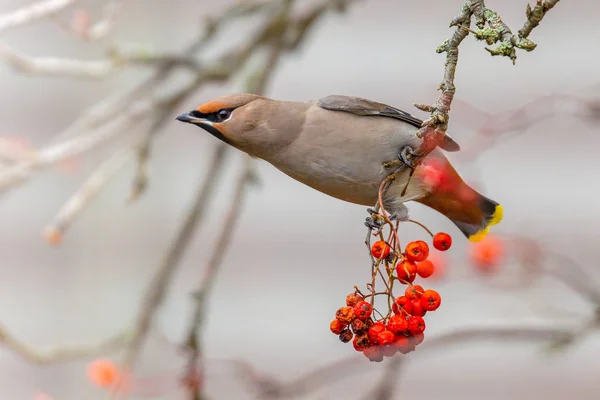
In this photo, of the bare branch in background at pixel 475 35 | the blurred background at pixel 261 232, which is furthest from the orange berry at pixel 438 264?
the bare branch in background at pixel 475 35

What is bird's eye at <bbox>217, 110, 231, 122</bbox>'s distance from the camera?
211 centimetres

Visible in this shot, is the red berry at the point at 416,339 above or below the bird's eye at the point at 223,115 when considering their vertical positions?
below

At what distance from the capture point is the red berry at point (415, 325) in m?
1.62

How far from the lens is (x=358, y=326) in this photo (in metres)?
1.63

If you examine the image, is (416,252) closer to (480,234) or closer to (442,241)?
(442,241)

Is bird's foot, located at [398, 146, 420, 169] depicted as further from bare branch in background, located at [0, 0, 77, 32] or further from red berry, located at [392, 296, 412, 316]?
bare branch in background, located at [0, 0, 77, 32]

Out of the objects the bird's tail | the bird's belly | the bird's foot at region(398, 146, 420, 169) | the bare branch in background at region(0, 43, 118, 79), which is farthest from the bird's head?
the bare branch in background at region(0, 43, 118, 79)

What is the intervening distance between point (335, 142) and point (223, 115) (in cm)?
29

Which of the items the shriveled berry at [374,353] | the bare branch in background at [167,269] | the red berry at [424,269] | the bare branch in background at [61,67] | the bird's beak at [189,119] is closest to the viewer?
the shriveled berry at [374,353]

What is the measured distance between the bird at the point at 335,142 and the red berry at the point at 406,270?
0.34 m

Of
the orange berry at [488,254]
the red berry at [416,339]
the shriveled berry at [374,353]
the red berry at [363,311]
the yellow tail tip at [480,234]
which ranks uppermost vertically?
the orange berry at [488,254]

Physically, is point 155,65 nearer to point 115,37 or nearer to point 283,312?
point 283,312

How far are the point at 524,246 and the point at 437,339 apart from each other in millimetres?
446

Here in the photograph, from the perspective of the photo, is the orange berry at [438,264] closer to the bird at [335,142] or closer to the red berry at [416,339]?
the bird at [335,142]
